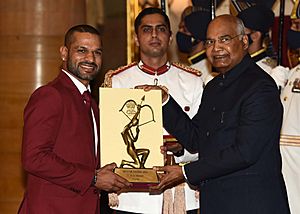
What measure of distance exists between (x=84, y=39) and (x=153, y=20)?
0.63 m

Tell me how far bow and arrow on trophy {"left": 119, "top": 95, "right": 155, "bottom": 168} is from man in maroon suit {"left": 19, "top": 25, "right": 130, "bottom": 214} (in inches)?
4.7

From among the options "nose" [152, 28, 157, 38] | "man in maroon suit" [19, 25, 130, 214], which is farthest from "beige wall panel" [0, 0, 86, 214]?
"man in maroon suit" [19, 25, 130, 214]

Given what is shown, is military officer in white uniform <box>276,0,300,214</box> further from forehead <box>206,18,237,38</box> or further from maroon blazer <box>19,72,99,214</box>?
maroon blazer <box>19,72,99,214</box>

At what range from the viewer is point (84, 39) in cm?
334

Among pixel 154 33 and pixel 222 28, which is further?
pixel 154 33

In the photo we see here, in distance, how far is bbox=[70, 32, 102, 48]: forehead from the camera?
10.9 ft

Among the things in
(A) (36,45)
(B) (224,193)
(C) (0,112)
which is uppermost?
(A) (36,45)

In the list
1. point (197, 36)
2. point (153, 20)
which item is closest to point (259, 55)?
point (197, 36)

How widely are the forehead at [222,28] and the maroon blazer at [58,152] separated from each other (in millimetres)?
636

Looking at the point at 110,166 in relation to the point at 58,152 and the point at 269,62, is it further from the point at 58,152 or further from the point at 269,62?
the point at 269,62

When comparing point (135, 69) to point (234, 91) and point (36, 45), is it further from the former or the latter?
point (36, 45)

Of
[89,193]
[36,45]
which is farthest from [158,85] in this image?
[36,45]

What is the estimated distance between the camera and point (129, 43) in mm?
5637

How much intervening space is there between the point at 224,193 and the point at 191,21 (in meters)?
2.29
